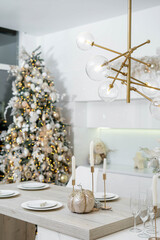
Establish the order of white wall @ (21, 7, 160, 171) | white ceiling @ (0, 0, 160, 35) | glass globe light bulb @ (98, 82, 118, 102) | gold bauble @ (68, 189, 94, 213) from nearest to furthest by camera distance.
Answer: gold bauble @ (68, 189, 94, 213)
glass globe light bulb @ (98, 82, 118, 102)
white ceiling @ (0, 0, 160, 35)
white wall @ (21, 7, 160, 171)

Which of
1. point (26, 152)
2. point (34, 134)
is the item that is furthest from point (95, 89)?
point (26, 152)

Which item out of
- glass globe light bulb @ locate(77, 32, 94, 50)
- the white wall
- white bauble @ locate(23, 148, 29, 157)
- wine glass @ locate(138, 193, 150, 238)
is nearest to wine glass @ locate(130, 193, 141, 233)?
wine glass @ locate(138, 193, 150, 238)

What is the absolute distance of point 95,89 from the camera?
4906 millimetres

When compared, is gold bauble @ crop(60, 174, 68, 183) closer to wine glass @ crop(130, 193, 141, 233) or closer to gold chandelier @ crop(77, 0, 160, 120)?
gold chandelier @ crop(77, 0, 160, 120)

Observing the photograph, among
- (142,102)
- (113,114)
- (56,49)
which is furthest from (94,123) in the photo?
(56,49)

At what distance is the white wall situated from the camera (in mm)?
4502

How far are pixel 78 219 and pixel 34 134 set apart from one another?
8.29 ft

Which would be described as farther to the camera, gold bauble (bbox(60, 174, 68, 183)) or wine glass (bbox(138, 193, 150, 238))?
gold bauble (bbox(60, 174, 68, 183))

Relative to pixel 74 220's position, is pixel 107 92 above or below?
above

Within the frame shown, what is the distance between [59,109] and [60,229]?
2.86 m

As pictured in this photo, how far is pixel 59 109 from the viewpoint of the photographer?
193 inches

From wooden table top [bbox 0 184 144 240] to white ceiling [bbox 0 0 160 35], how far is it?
2438 mm

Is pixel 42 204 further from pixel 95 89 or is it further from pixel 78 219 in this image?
pixel 95 89

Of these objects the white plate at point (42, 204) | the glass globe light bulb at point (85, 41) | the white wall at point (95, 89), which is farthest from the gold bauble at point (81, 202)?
the white wall at point (95, 89)
